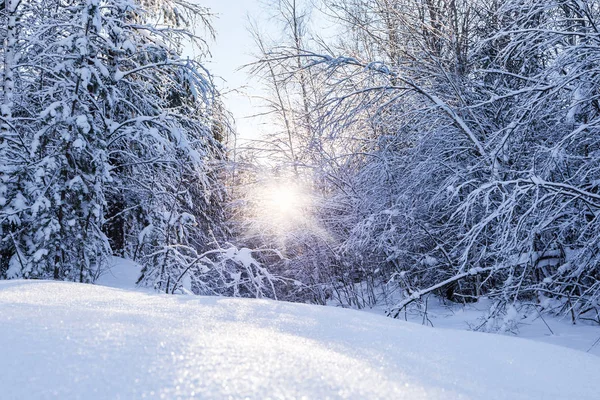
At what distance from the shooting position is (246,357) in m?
1.06

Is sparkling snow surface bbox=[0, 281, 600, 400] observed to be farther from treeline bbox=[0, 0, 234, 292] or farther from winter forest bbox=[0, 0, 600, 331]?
treeline bbox=[0, 0, 234, 292]

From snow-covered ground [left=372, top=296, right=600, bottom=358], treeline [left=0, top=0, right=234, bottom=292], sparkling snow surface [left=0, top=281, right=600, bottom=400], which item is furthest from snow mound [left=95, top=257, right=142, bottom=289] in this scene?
sparkling snow surface [left=0, top=281, right=600, bottom=400]

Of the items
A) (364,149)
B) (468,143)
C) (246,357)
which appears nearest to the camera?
(246,357)

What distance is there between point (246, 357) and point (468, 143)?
6809mm

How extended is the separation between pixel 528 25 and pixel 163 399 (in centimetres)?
686

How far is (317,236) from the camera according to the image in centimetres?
1001

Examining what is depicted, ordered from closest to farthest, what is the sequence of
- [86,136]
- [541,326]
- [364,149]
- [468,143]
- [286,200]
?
[541,326]
[86,136]
[468,143]
[364,149]
[286,200]

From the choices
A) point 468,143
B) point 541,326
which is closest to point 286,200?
point 468,143

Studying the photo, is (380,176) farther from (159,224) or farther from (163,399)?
(163,399)

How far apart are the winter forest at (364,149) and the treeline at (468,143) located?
4 centimetres

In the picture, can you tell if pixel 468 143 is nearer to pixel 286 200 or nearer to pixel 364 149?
pixel 364 149

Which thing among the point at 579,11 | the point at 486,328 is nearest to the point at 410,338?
the point at 486,328

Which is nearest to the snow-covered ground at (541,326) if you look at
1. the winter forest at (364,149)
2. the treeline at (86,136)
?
the winter forest at (364,149)

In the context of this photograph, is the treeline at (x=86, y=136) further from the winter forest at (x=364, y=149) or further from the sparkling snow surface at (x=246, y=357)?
the sparkling snow surface at (x=246, y=357)
